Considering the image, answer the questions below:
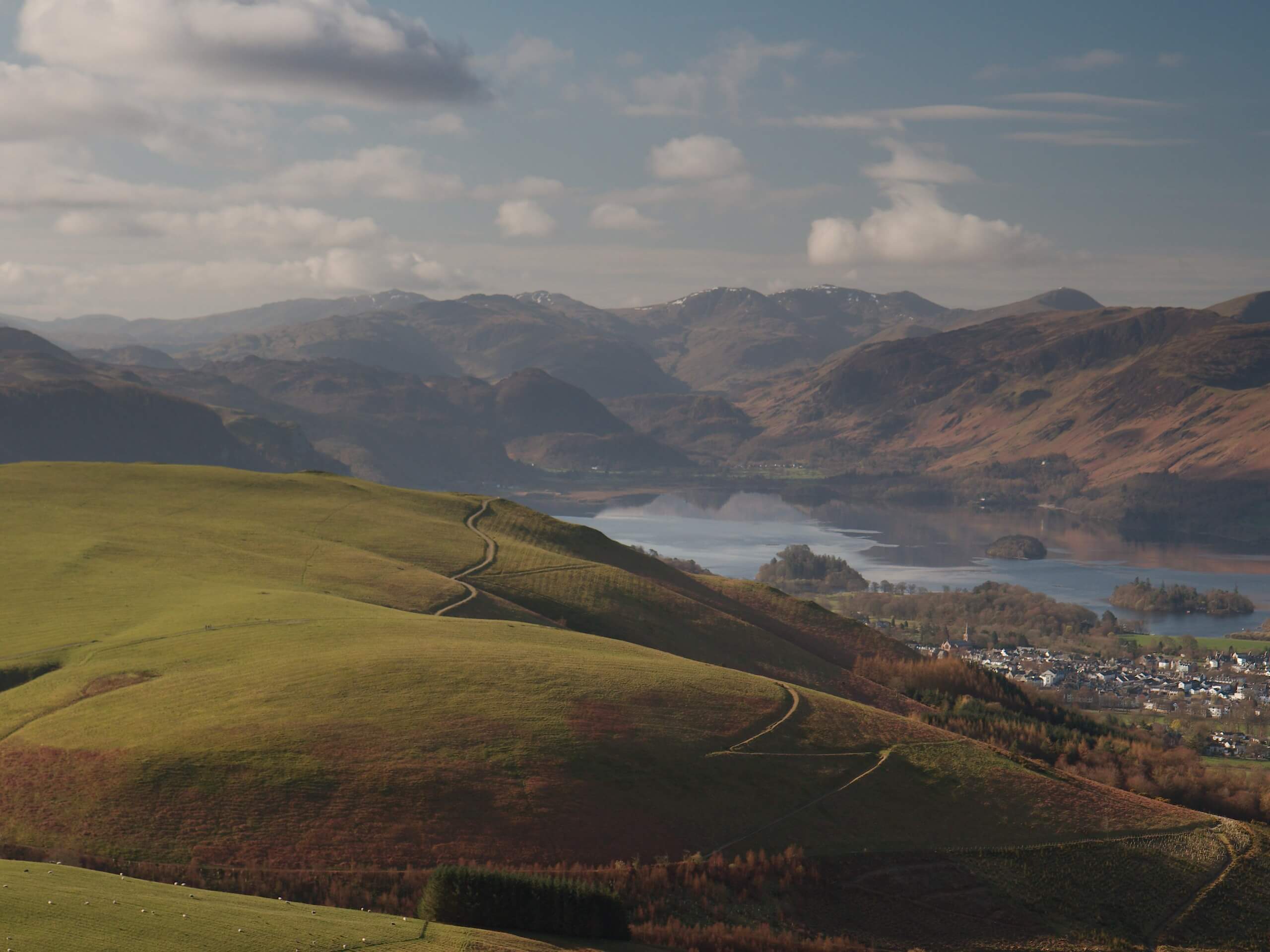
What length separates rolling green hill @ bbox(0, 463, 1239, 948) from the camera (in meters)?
39.6

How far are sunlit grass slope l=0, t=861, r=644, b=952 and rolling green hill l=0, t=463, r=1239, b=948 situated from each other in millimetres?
7282

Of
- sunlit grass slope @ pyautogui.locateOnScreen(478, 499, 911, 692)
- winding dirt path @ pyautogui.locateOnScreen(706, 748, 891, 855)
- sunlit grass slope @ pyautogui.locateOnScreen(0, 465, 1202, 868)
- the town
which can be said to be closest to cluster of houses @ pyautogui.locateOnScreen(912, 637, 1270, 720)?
the town

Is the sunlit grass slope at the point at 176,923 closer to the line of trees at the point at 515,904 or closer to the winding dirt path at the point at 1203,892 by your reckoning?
the line of trees at the point at 515,904

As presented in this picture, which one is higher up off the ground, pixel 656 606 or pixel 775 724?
pixel 775 724

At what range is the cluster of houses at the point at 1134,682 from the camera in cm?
15775

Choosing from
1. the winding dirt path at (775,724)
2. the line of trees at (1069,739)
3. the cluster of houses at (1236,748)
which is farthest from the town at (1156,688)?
the winding dirt path at (775,724)

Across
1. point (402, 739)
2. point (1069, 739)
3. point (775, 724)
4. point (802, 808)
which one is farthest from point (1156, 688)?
point (402, 739)

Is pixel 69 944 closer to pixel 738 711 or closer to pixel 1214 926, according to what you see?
pixel 738 711

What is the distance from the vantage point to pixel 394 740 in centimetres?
4462

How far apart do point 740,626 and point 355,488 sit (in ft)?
140

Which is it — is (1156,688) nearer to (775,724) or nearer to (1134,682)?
(1134,682)

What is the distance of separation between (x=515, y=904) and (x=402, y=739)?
44.5ft

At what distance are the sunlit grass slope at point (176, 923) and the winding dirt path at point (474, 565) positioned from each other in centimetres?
4093

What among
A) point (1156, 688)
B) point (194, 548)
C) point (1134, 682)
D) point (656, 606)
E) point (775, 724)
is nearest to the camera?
point (775, 724)
